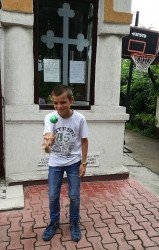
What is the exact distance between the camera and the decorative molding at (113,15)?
3805 millimetres

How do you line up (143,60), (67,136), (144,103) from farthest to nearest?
(144,103), (143,60), (67,136)

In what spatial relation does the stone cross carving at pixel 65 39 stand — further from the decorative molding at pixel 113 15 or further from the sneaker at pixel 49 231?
the sneaker at pixel 49 231

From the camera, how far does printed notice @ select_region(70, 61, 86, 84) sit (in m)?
4.20

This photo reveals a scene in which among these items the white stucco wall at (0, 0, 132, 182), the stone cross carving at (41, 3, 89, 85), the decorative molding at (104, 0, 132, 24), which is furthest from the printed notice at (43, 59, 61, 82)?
the decorative molding at (104, 0, 132, 24)

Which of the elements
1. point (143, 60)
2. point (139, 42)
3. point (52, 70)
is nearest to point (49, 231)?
point (52, 70)

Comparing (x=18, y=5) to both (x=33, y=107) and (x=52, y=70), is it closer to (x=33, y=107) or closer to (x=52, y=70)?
(x=52, y=70)

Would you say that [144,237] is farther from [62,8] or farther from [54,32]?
[62,8]

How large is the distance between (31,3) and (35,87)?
4.42 ft

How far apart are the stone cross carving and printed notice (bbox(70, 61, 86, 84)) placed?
0.12m

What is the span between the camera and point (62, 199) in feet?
11.5

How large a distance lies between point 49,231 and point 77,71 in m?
2.88

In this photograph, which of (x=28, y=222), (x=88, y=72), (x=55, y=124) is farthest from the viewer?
(x=88, y=72)

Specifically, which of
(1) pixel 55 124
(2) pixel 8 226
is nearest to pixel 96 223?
(2) pixel 8 226

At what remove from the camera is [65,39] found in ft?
13.3
